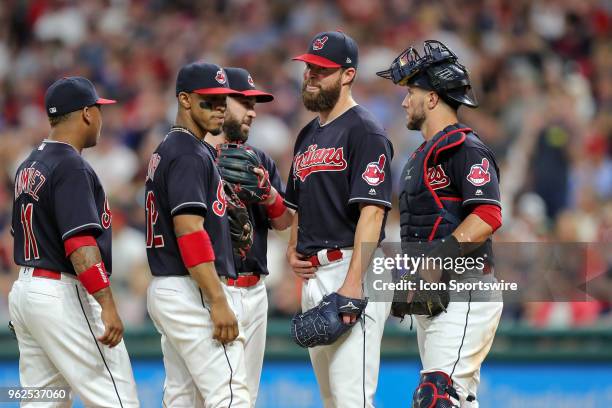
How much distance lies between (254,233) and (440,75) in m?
1.33

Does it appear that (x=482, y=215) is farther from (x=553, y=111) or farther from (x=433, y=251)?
(x=553, y=111)

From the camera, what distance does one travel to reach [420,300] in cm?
487

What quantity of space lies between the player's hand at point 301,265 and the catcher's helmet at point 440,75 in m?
1.00

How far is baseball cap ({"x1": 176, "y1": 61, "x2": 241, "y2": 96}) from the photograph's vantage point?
15.6 ft

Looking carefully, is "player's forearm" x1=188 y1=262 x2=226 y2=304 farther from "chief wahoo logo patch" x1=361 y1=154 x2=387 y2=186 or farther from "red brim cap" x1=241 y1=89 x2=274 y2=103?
"red brim cap" x1=241 y1=89 x2=274 y2=103

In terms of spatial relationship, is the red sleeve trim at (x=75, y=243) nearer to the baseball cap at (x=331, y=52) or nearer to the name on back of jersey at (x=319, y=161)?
the name on back of jersey at (x=319, y=161)

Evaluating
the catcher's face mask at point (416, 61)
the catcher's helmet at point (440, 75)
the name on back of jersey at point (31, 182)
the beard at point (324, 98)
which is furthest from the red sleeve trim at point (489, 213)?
the name on back of jersey at point (31, 182)

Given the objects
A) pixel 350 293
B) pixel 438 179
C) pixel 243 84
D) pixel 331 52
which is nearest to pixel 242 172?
pixel 243 84

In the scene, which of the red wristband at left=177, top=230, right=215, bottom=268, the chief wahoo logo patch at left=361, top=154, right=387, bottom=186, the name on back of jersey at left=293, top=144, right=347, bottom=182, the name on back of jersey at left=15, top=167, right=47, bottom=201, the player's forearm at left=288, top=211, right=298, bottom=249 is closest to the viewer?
the red wristband at left=177, top=230, right=215, bottom=268

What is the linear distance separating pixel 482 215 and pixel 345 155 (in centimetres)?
71

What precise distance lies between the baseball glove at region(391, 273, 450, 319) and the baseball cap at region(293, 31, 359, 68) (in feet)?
3.57

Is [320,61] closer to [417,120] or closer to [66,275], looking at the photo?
[417,120]

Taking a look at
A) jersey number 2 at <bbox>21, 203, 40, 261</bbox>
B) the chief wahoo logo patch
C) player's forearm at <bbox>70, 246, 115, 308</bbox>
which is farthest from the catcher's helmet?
jersey number 2 at <bbox>21, 203, 40, 261</bbox>

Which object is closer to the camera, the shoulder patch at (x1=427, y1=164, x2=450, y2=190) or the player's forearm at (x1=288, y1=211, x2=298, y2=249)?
the shoulder patch at (x1=427, y1=164, x2=450, y2=190)
